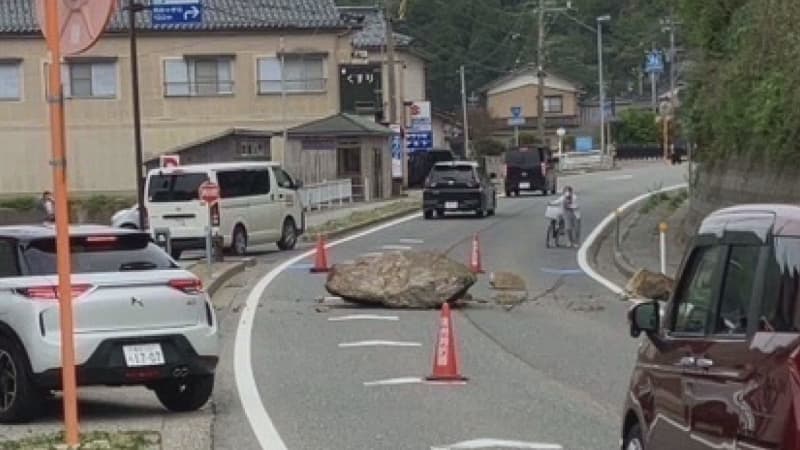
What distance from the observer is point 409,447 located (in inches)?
464

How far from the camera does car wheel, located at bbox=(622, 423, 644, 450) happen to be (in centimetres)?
852

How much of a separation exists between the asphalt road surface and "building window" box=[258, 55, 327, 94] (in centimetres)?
3622

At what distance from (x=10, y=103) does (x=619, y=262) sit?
130ft

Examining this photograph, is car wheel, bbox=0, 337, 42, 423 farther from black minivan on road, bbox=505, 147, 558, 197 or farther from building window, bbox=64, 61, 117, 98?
building window, bbox=64, 61, 117, 98

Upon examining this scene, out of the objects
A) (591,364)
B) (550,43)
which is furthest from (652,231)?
(550,43)

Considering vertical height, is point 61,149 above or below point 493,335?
above

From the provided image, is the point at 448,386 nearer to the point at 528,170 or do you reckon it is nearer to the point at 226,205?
the point at 226,205

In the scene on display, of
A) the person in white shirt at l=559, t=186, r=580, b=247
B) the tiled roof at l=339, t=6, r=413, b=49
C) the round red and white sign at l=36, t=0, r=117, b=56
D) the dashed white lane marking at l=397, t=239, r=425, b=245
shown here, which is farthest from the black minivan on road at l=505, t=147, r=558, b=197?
the round red and white sign at l=36, t=0, r=117, b=56

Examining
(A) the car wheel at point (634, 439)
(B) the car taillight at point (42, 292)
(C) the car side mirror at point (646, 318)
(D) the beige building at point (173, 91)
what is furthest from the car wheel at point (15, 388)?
(D) the beige building at point (173, 91)

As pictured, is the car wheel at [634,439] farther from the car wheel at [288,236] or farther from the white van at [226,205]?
the car wheel at [288,236]

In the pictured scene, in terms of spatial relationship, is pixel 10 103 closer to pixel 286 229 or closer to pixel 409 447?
pixel 286 229

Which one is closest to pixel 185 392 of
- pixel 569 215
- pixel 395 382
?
pixel 395 382

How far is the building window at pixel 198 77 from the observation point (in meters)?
66.2

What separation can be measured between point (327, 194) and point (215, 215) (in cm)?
2447
